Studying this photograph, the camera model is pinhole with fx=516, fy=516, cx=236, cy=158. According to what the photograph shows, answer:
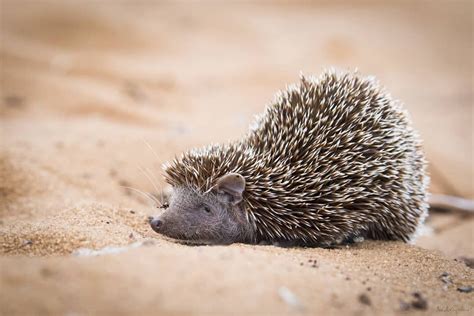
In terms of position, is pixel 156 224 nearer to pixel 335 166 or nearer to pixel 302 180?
pixel 302 180

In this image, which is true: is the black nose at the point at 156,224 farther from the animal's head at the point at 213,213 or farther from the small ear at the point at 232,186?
the small ear at the point at 232,186

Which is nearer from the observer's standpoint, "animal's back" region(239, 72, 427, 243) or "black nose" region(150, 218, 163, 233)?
"black nose" region(150, 218, 163, 233)

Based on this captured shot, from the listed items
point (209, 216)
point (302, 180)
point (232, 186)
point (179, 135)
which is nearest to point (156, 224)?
point (209, 216)

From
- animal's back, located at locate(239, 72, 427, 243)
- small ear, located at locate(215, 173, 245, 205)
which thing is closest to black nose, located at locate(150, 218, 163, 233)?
small ear, located at locate(215, 173, 245, 205)

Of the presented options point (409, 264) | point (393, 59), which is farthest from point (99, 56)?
point (409, 264)

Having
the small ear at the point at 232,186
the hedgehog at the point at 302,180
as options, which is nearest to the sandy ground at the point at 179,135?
the hedgehog at the point at 302,180

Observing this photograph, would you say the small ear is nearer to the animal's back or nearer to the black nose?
the animal's back
